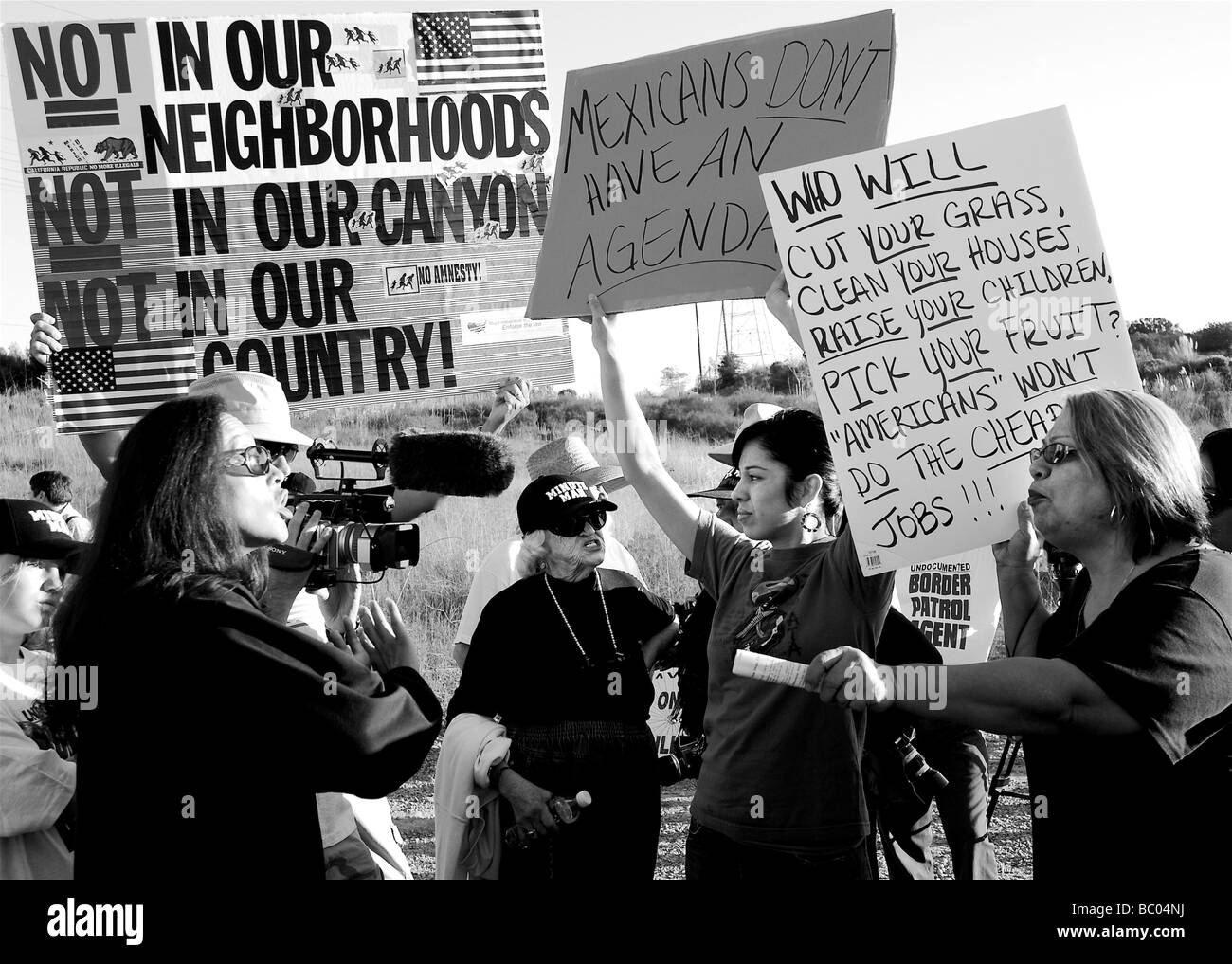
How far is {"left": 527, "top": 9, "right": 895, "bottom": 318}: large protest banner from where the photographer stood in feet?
10.7

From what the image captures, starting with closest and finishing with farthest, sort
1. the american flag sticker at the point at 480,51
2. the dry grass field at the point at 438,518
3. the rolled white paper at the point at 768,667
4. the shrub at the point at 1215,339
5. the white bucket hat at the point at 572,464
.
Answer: the rolled white paper at the point at 768,667
the american flag sticker at the point at 480,51
the white bucket hat at the point at 572,464
the dry grass field at the point at 438,518
the shrub at the point at 1215,339

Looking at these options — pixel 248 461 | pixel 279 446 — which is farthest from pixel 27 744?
pixel 248 461

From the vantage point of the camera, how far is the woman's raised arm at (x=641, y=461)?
3236mm

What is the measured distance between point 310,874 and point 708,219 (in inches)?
85.7

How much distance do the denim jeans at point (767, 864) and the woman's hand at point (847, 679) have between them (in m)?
0.91

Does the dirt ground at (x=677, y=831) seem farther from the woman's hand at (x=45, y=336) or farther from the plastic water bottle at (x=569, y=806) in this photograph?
the woman's hand at (x=45, y=336)

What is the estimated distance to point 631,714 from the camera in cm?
368

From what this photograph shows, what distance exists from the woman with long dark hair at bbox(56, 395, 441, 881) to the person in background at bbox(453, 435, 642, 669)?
1.73 meters

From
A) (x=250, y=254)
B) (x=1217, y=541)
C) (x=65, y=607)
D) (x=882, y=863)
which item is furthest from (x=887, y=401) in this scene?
(x=882, y=863)

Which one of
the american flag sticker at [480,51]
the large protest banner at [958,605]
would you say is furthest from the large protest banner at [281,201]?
the large protest banner at [958,605]

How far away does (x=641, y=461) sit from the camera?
3.23 metres

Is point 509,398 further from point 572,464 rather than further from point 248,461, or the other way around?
point 248,461
